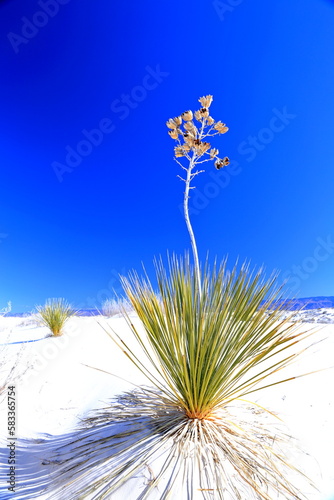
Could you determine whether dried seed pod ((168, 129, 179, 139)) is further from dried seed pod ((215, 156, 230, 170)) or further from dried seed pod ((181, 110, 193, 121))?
dried seed pod ((215, 156, 230, 170))

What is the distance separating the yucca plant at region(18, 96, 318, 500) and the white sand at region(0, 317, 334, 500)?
170 mm

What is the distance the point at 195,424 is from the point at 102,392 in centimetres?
197

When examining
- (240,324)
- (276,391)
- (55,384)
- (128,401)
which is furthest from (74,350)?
(240,324)

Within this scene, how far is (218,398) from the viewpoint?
2.11m

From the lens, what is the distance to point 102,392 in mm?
3568

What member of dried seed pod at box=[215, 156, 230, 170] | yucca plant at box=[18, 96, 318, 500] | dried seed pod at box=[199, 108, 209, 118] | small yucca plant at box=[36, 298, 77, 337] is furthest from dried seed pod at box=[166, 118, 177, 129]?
small yucca plant at box=[36, 298, 77, 337]

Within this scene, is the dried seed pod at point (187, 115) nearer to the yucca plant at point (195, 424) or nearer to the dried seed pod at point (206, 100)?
the dried seed pod at point (206, 100)

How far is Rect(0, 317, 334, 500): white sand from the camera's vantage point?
207 centimetres

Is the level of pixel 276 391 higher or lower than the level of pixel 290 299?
lower

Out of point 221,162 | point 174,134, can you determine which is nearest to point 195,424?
point 221,162

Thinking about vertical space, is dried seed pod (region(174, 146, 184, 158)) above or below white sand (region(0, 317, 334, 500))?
above

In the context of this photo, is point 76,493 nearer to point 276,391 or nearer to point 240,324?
point 240,324

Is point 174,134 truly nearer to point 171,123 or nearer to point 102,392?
point 171,123

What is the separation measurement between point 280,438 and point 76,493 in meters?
1.43
